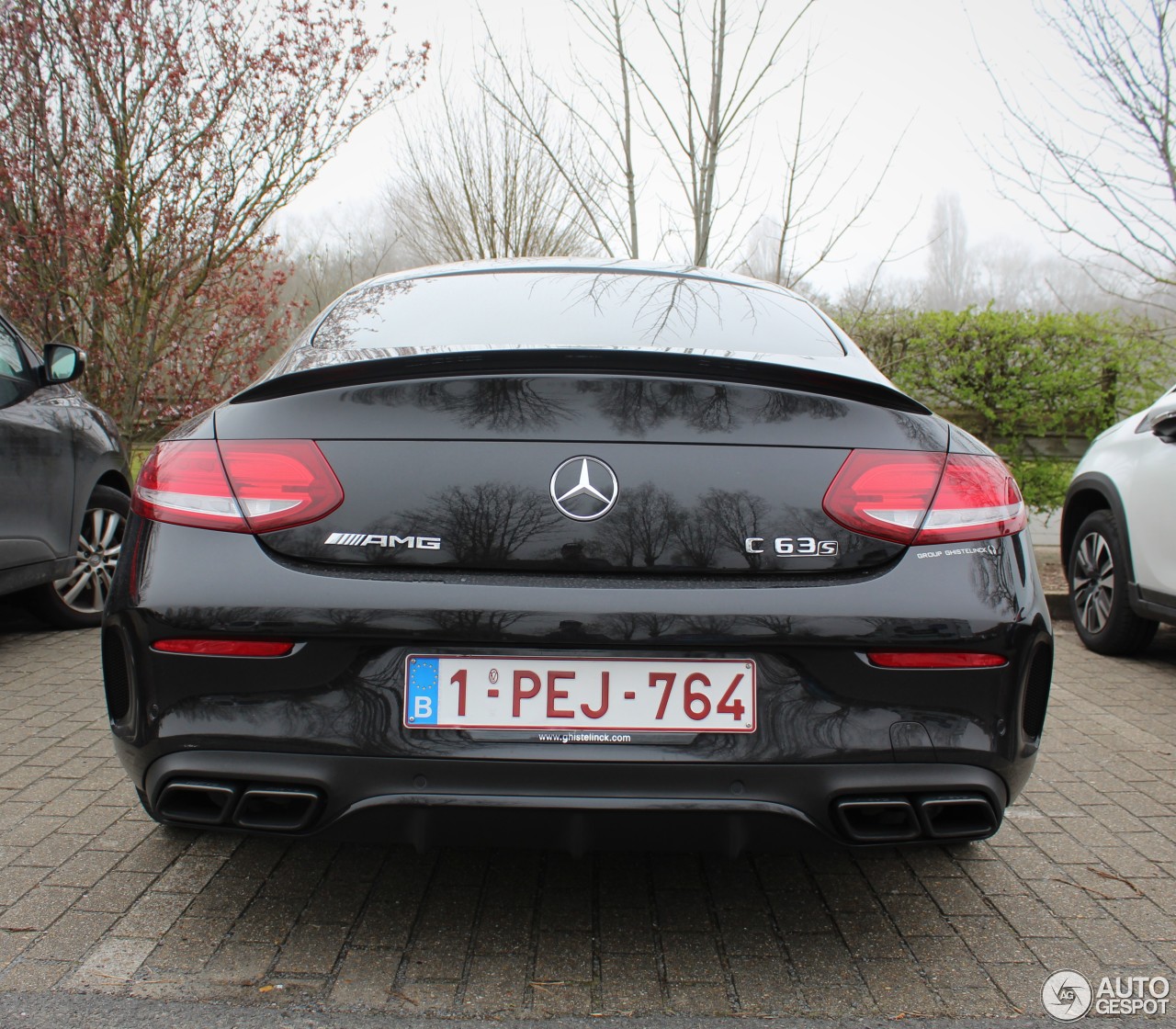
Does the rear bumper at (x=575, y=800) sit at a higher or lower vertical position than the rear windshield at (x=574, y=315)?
lower

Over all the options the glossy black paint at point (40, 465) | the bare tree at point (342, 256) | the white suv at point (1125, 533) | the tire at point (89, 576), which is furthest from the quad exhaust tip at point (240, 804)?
the bare tree at point (342, 256)

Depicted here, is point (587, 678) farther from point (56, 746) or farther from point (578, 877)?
point (56, 746)

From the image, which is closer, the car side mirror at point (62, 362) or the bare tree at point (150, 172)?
the car side mirror at point (62, 362)

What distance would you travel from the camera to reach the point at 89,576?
5.60 meters

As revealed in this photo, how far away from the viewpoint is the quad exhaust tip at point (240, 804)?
1.98 metres

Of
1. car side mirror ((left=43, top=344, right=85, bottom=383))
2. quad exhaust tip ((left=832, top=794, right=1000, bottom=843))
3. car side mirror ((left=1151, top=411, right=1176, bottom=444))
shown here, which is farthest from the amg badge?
car side mirror ((left=1151, top=411, right=1176, bottom=444))

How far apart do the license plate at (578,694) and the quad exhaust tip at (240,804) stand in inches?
10.4

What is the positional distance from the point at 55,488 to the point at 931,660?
4428 mm

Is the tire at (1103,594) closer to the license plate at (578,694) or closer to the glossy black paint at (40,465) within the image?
the license plate at (578,694)

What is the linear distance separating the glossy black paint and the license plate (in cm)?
345

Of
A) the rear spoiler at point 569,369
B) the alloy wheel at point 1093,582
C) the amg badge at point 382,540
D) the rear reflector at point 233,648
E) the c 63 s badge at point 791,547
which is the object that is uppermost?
the rear spoiler at point 569,369

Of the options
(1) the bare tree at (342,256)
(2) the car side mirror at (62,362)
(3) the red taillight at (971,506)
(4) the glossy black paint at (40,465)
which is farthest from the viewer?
(1) the bare tree at (342,256)

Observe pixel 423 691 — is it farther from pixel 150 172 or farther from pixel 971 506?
pixel 150 172

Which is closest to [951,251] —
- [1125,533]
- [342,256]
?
[342,256]
